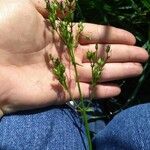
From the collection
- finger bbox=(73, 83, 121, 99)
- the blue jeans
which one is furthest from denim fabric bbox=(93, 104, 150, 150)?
finger bbox=(73, 83, 121, 99)

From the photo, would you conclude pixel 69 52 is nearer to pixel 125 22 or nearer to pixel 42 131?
pixel 42 131

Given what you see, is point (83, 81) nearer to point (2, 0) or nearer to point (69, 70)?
point (69, 70)

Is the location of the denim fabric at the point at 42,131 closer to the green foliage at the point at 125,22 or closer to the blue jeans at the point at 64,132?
the blue jeans at the point at 64,132

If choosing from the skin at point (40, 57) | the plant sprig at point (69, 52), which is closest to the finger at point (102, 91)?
the skin at point (40, 57)

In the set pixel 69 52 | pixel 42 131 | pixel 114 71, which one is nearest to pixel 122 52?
pixel 114 71

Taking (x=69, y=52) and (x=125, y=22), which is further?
(x=125, y=22)

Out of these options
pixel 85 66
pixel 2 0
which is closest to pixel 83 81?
pixel 85 66

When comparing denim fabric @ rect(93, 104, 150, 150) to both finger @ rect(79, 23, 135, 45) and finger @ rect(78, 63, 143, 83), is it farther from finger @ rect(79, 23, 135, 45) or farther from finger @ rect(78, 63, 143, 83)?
finger @ rect(79, 23, 135, 45)
